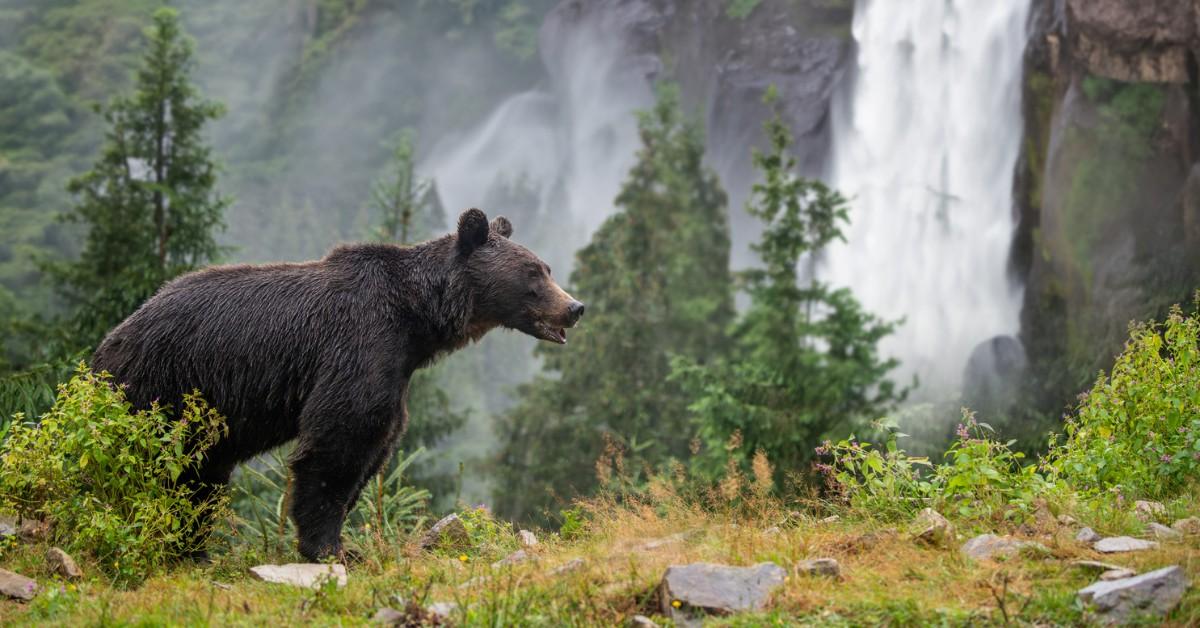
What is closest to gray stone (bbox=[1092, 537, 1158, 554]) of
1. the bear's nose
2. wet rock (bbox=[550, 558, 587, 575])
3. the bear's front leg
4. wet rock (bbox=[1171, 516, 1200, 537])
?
wet rock (bbox=[1171, 516, 1200, 537])

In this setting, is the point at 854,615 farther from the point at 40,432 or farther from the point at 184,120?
the point at 184,120

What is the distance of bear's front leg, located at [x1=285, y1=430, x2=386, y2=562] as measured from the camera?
645cm

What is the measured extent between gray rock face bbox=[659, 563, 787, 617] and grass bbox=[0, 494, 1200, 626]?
81 millimetres

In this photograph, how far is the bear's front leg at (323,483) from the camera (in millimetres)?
6445

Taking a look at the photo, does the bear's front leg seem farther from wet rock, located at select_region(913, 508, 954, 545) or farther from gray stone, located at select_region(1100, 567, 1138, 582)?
gray stone, located at select_region(1100, 567, 1138, 582)

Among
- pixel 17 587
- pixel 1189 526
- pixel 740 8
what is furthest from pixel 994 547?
pixel 740 8

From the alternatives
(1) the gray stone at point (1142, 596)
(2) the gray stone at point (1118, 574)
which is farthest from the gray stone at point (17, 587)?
(2) the gray stone at point (1118, 574)

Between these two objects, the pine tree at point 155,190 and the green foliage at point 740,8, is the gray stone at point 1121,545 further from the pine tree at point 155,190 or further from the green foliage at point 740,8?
the green foliage at point 740,8

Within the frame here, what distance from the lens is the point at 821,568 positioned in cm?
493

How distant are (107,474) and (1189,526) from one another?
555 cm

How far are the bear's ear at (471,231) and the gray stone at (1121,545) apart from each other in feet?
13.2

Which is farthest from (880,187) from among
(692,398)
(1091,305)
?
(1091,305)

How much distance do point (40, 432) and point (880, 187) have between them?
109 ft

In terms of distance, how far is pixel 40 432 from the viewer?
6074 millimetres
